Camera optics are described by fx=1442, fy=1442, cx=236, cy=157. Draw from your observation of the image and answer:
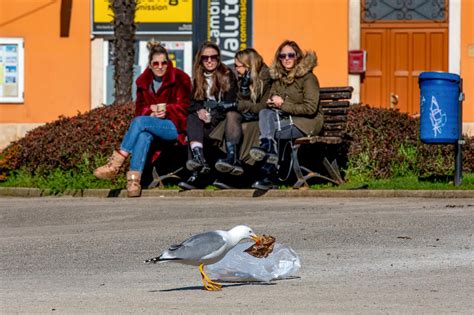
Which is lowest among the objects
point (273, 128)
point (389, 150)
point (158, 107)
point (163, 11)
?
point (389, 150)

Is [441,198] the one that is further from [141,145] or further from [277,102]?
[141,145]

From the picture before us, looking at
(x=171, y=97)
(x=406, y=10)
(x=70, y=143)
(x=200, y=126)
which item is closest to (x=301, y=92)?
(x=200, y=126)

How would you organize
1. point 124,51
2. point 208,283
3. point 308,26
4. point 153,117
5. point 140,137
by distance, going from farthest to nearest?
1. point 308,26
2. point 124,51
3. point 153,117
4. point 140,137
5. point 208,283

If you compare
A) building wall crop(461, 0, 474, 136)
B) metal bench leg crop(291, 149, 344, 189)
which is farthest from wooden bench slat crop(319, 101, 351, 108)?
building wall crop(461, 0, 474, 136)

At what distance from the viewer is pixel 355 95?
2628cm

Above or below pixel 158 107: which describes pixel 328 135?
below

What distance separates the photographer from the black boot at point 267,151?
47.0 feet

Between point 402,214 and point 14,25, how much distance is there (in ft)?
50.1

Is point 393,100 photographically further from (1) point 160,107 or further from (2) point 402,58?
(1) point 160,107

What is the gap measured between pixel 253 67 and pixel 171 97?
3.14ft

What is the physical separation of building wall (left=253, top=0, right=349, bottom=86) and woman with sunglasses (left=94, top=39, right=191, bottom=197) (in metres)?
10.8

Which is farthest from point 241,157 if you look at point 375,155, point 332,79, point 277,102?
point 332,79

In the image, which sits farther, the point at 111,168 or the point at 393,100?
the point at 393,100

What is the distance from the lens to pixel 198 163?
48.1ft
